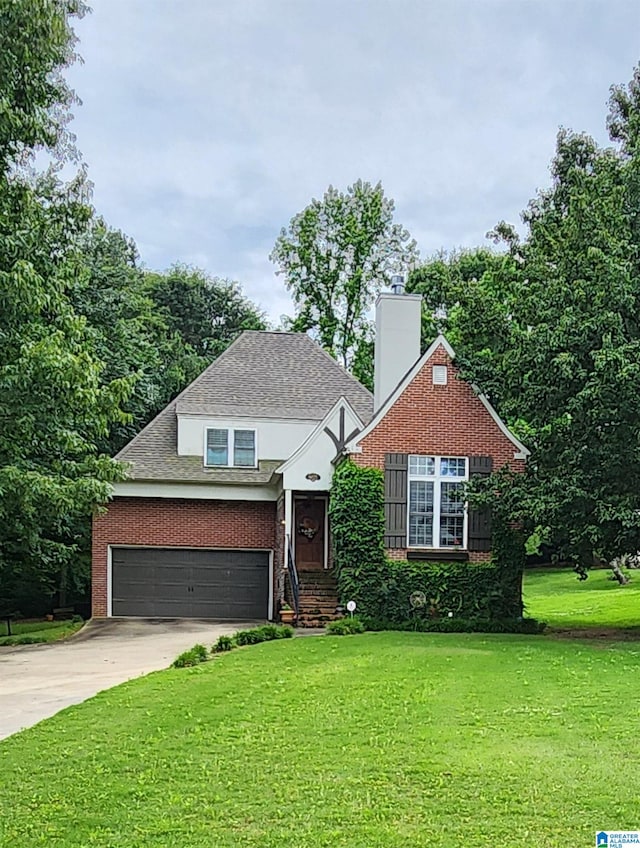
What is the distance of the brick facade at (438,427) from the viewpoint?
1789 cm

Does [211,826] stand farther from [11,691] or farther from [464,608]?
[464,608]

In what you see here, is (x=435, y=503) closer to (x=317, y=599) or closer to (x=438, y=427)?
(x=438, y=427)

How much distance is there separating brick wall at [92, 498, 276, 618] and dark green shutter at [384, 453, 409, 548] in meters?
4.86

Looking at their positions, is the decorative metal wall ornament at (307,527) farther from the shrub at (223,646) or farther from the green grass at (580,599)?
the shrub at (223,646)

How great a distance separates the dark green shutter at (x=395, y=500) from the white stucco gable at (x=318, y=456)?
1.68 metres

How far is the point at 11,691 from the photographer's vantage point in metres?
10.7

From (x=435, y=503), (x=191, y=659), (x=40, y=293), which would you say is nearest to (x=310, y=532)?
(x=435, y=503)

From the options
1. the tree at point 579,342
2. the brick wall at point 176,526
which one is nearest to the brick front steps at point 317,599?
the brick wall at point 176,526

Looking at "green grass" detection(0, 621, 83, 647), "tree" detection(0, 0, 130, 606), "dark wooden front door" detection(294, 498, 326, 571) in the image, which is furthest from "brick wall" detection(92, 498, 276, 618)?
"tree" detection(0, 0, 130, 606)

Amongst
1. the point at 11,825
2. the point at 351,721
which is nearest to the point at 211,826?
the point at 11,825

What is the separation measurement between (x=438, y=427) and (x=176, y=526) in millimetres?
7292

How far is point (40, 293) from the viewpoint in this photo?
48.1 ft

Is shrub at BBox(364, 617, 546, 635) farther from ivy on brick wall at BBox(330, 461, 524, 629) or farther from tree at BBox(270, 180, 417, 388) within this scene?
tree at BBox(270, 180, 417, 388)

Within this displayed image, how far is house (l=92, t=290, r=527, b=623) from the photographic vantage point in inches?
704
